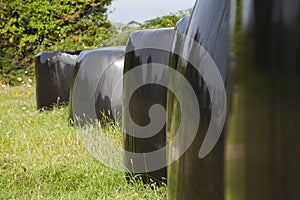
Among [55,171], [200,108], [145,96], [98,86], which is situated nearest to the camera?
[200,108]

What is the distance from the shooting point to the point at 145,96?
257 centimetres

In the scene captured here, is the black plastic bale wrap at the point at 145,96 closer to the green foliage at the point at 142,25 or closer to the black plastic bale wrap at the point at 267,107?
the black plastic bale wrap at the point at 267,107

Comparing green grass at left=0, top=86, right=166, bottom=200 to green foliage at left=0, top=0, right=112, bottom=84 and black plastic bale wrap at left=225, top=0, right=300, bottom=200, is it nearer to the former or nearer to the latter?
black plastic bale wrap at left=225, top=0, right=300, bottom=200

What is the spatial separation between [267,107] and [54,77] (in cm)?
584

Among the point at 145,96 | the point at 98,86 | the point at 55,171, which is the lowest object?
the point at 55,171

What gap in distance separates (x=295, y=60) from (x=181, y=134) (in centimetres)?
45

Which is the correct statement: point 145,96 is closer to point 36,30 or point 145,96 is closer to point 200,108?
point 200,108

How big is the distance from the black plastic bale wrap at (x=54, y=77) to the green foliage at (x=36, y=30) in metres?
6.10

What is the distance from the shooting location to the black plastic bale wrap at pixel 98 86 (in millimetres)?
4457

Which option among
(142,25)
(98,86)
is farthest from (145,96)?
(142,25)

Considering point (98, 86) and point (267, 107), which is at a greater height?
point (267, 107)

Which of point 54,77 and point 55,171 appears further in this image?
point 54,77

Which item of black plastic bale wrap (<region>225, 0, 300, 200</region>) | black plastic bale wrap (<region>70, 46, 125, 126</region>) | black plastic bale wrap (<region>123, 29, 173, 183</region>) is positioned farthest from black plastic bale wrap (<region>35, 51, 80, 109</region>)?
black plastic bale wrap (<region>225, 0, 300, 200</region>)

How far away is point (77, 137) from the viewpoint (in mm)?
4000
